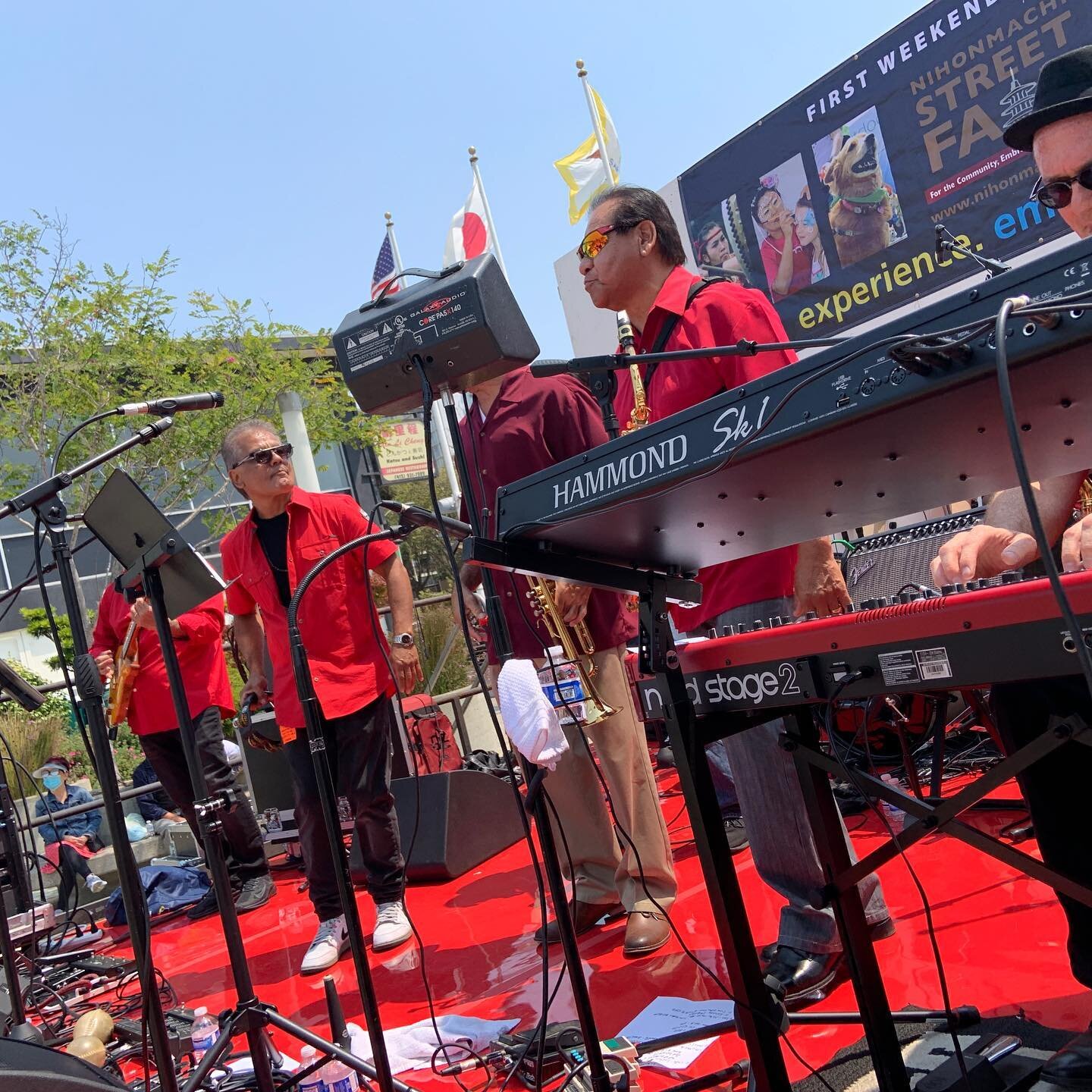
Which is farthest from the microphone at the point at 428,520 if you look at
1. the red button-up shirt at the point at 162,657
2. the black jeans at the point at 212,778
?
the black jeans at the point at 212,778

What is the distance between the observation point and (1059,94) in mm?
2227

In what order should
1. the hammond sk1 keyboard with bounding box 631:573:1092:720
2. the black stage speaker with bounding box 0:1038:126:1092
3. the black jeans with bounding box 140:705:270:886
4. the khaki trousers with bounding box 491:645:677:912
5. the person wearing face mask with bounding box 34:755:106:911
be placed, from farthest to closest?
the person wearing face mask with bounding box 34:755:106:911 < the black jeans with bounding box 140:705:270:886 < the khaki trousers with bounding box 491:645:677:912 < the black stage speaker with bounding box 0:1038:126:1092 < the hammond sk1 keyboard with bounding box 631:573:1092:720

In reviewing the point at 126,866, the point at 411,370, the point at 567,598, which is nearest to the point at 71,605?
the point at 126,866

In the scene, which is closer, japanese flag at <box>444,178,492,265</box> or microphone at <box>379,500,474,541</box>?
microphone at <box>379,500,474,541</box>

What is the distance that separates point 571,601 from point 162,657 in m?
2.94

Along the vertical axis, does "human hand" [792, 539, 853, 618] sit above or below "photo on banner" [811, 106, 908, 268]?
below

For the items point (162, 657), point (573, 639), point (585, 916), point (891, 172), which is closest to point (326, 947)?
point (585, 916)

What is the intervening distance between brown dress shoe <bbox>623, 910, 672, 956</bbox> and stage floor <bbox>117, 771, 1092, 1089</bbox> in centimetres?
4

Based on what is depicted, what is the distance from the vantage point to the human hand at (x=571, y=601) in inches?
127

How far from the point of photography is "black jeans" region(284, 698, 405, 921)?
13.5ft

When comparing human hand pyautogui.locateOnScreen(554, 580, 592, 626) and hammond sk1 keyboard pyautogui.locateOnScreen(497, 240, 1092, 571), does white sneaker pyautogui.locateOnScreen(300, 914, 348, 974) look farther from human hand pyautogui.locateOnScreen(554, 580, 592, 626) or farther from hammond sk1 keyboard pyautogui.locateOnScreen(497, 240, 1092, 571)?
hammond sk1 keyboard pyautogui.locateOnScreen(497, 240, 1092, 571)

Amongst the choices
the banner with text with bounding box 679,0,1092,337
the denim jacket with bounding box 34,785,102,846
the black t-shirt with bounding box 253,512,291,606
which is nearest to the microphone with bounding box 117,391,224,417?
the black t-shirt with bounding box 253,512,291,606

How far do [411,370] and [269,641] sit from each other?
2.19 meters

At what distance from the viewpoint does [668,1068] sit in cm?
239
